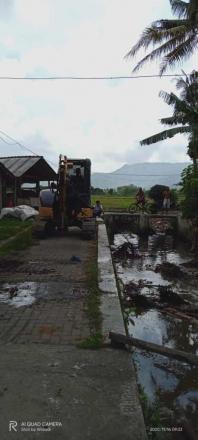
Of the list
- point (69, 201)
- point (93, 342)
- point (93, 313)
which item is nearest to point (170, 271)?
point (69, 201)

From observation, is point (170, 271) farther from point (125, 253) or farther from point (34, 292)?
point (34, 292)

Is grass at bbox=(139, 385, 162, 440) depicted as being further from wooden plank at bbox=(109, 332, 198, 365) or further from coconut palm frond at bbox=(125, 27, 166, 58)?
coconut palm frond at bbox=(125, 27, 166, 58)

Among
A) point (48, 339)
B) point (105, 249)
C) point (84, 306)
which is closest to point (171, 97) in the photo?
point (105, 249)

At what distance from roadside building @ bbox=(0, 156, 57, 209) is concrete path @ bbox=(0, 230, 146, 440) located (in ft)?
64.9

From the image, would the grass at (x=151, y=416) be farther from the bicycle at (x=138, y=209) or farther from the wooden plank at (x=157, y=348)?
the bicycle at (x=138, y=209)

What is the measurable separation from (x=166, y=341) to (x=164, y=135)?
16917mm

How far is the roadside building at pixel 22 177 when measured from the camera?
27.4 meters

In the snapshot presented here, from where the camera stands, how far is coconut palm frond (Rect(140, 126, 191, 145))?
2234 cm

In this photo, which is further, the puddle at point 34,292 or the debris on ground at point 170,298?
the debris on ground at point 170,298

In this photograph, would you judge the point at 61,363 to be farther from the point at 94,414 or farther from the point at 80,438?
the point at 80,438

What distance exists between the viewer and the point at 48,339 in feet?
18.1

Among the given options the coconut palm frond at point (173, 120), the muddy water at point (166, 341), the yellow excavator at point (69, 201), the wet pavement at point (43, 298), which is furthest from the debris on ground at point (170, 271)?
the coconut palm frond at point (173, 120)

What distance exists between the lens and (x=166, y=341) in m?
7.24

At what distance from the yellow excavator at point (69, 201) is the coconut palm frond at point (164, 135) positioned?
636 centimetres
